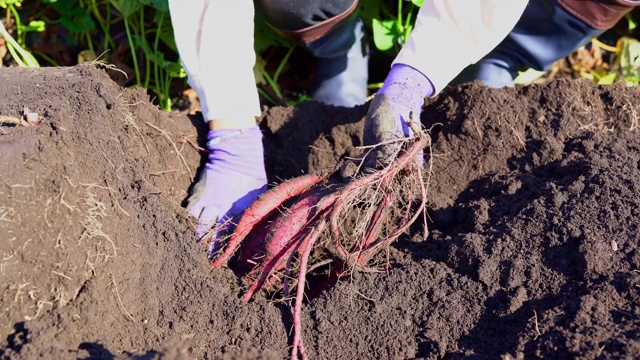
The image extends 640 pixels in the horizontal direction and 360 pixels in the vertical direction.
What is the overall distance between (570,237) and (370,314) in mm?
585

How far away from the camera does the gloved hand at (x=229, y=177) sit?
2074mm

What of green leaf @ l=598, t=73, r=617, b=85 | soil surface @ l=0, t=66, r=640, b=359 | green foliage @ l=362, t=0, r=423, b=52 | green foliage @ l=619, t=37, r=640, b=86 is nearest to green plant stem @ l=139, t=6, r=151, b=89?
soil surface @ l=0, t=66, r=640, b=359

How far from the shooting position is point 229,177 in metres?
2.13

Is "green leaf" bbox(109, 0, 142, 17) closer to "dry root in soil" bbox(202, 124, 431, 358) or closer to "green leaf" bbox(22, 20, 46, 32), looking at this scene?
"green leaf" bbox(22, 20, 46, 32)

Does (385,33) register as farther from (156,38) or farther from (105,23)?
(105,23)

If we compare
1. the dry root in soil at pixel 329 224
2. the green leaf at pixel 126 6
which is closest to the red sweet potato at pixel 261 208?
the dry root in soil at pixel 329 224

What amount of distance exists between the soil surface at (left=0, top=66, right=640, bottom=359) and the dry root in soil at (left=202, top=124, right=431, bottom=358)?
0.08 metres

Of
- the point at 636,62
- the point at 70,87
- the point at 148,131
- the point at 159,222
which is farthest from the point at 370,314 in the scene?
the point at 636,62

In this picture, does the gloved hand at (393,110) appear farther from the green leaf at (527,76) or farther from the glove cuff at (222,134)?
the green leaf at (527,76)

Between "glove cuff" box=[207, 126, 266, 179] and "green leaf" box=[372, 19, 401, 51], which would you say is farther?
"green leaf" box=[372, 19, 401, 51]

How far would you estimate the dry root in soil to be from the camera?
180cm

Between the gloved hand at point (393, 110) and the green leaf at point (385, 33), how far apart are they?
680mm

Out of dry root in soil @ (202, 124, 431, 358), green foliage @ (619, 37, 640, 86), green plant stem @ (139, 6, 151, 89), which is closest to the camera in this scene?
dry root in soil @ (202, 124, 431, 358)

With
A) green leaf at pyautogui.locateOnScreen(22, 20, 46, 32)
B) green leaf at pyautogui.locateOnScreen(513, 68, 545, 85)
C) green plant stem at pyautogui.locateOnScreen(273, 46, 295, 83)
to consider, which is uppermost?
green leaf at pyautogui.locateOnScreen(22, 20, 46, 32)
